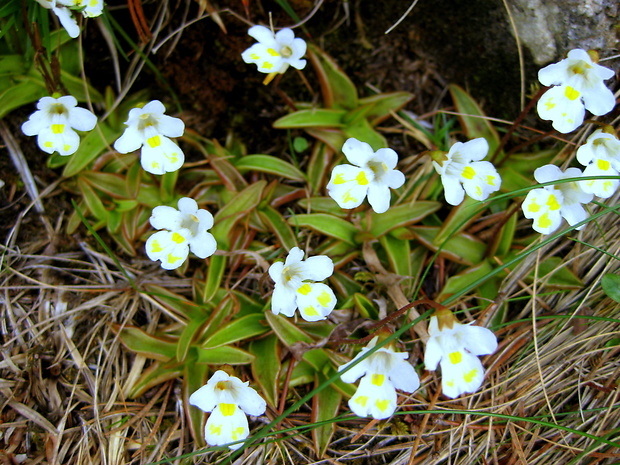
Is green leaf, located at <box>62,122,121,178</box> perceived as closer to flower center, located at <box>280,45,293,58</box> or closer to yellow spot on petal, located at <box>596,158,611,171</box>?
flower center, located at <box>280,45,293,58</box>

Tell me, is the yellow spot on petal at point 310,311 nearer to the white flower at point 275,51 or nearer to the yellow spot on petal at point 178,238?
the yellow spot on petal at point 178,238

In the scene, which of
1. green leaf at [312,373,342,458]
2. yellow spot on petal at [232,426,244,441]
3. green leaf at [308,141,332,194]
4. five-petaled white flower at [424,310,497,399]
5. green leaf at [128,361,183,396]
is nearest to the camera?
five-petaled white flower at [424,310,497,399]

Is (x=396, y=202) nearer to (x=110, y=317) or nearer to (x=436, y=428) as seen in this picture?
(x=436, y=428)

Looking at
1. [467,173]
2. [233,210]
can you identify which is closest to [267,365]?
[233,210]

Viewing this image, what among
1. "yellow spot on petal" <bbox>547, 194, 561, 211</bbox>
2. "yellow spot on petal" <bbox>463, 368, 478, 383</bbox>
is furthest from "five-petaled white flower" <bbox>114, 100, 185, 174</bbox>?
"yellow spot on petal" <bbox>547, 194, 561, 211</bbox>

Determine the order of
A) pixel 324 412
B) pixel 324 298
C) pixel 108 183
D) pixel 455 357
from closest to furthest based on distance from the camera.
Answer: pixel 455 357, pixel 324 298, pixel 324 412, pixel 108 183

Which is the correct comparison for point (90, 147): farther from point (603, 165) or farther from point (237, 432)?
point (603, 165)
